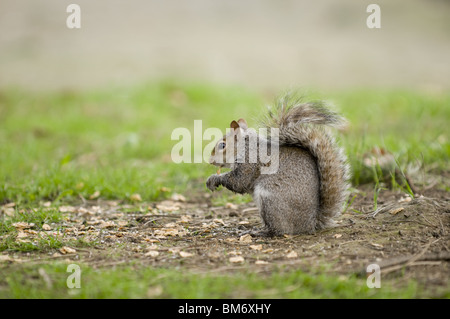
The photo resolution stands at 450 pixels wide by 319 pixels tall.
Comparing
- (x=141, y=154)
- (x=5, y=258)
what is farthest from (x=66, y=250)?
(x=141, y=154)

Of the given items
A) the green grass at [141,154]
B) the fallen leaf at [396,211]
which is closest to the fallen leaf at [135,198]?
the green grass at [141,154]

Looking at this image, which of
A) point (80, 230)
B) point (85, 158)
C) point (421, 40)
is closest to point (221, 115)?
point (85, 158)

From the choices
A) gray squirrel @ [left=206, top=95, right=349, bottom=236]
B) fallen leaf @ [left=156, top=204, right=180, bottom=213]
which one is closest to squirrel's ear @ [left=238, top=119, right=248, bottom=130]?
gray squirrel @ [left=206, top=95, right=349, bottom=236]

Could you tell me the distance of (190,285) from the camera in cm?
228

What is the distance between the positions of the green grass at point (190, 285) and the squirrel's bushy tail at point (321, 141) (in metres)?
0.77

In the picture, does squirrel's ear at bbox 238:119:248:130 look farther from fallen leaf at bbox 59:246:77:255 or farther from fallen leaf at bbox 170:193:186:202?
fallen leaf at bbox 59:246:77:255

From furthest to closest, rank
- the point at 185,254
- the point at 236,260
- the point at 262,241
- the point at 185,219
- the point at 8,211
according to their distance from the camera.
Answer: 1. the point at 8,211
2. the point at 185,219
3. the point at 262,241
4. the point at 185,254
5. the point at 236,260

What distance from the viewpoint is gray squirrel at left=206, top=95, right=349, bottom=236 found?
304 centimetres

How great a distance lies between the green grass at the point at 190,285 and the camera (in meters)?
2.21

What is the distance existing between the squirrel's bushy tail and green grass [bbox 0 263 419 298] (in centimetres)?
77

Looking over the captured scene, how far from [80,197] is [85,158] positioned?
131 cm

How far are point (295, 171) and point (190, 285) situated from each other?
1.11 m

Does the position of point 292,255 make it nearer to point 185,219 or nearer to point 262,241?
point 262,241
